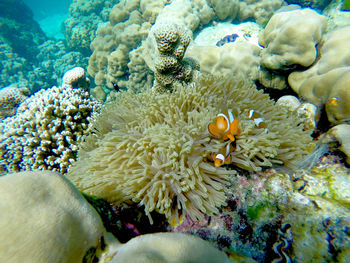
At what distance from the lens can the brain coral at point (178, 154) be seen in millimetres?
1512

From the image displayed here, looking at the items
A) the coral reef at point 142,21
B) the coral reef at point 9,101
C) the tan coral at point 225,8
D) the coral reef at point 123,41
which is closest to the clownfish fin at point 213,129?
the coral reef at point 142,21

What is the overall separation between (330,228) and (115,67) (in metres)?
7.07

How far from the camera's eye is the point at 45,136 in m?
3.10

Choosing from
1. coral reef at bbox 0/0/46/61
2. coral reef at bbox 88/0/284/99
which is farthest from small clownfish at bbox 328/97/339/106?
coral reef at bbox 0/0/46/61

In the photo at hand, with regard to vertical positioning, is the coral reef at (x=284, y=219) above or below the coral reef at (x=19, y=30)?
below

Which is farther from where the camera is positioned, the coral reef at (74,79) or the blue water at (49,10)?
the blue water at (49,10)

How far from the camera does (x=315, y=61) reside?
3.13 meters

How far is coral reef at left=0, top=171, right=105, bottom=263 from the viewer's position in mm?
913

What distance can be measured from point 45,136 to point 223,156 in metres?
2.94

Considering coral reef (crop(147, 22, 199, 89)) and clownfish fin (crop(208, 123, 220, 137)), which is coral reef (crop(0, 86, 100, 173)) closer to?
coral reef (crop(147, 22, 199, 89))

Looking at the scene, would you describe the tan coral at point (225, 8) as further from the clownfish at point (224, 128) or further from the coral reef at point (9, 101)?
the coral reef at point (9, 101)

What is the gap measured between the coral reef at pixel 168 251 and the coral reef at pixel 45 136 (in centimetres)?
238

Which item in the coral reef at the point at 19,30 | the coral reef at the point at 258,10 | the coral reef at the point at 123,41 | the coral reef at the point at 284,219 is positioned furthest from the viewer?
the coral reef at the point at 19,30

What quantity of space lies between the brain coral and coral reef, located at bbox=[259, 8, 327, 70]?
5.05 ft
